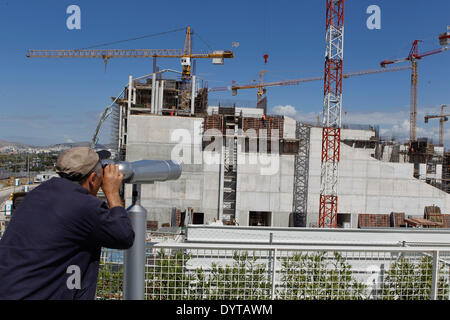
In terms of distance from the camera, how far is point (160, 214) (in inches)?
1097

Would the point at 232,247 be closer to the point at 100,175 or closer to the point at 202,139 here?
the point at 100,175

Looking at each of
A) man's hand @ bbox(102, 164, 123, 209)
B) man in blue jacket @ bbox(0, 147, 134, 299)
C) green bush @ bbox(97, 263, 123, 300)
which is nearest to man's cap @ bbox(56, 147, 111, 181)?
man in blue jacket @ bbox(0, 147, 134, 299)

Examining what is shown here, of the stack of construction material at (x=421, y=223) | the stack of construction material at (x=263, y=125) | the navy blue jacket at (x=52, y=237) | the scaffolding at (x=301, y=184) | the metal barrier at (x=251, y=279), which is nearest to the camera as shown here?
the navy blue jacket at (x=52, y=237)

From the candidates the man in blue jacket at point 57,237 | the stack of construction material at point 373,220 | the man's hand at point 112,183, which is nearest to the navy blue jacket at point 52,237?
the man in blue jacket at point 57,237

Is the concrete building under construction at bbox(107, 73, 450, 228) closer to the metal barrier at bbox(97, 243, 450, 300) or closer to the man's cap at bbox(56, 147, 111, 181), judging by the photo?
the metal barrier at bbox(97, 243, 450, 300)

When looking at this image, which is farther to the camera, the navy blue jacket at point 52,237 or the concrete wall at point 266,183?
the concrete wall at point 266,183

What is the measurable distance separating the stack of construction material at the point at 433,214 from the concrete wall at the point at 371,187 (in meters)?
0.42

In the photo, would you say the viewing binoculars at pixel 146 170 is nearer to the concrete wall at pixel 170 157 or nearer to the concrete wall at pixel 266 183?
the concrete wall at pixel 266 183

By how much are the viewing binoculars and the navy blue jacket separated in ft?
1.07

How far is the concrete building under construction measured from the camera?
2817cm

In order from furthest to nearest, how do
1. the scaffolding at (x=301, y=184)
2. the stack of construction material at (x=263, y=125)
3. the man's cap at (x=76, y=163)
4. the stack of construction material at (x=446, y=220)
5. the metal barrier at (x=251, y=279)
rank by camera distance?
the stack of construction material at (x=446, y=220) → the scaffolding at (x=301, y=184) → the stack of construction material at (x=263, y=125) → the metal barrier at (x=251, y=279) → the man's cap at (x=76, y=163)

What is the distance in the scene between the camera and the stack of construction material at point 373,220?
29703 millimetres
